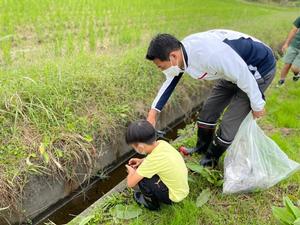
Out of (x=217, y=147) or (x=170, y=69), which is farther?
(x=217, y=147)

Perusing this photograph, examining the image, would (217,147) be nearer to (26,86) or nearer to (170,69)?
(170,69)

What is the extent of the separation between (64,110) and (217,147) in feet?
4.97

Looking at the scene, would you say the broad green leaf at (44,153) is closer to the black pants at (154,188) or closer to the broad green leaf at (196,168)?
the black pants at (154,188)

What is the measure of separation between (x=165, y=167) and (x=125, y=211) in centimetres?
58

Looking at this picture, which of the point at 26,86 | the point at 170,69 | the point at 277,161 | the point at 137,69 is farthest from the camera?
the point at 137,69

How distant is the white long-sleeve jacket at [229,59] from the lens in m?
2.34

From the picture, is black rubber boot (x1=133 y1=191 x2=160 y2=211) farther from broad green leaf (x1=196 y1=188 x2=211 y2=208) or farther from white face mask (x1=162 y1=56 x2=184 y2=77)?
white face mask (x1=162 y1=56 x2=184 y2=77)

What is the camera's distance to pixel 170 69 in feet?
8.05

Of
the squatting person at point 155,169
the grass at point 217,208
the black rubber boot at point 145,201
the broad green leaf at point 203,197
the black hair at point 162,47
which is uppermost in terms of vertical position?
the black hair at point 162,47

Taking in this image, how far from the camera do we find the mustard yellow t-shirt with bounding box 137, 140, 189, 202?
235cm

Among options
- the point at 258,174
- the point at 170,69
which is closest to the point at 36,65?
the point at 170,69

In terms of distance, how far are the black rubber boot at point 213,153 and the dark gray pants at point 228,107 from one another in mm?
70

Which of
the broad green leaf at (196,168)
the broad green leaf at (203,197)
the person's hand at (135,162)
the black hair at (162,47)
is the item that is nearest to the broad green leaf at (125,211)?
the person's hand at (135,162)

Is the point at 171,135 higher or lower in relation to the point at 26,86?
lower
